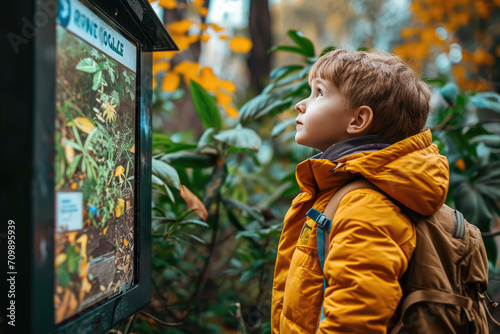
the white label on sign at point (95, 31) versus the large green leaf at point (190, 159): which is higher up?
the white label on sign at point (95, 31)

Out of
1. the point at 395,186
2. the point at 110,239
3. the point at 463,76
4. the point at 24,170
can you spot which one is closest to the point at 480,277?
the point at 395,186

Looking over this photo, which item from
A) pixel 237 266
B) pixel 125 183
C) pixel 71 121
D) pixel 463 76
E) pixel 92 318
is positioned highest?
pixel 463 76

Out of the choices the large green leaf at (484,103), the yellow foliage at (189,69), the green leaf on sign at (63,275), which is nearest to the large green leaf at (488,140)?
the large green leaf at (484,103)

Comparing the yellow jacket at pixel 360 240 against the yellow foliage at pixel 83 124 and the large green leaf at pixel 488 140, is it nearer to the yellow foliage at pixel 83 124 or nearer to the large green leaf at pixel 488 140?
the yellow foliage at pixel 83 124

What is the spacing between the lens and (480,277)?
2.77ft

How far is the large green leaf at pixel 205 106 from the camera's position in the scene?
169 centimetres

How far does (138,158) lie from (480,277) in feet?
2.87

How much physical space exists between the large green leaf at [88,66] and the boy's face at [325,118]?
527mm

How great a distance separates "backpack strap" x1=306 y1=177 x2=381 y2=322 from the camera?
847 millimetres

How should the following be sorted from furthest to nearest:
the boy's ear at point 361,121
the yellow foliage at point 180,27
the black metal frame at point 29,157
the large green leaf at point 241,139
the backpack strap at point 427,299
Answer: the yellow foliage at point 180,27
the large green leaf at point 241,139
the boy's ear at point 361,121
the backpack strap at point 427,299
the black metal frame at point 29,157

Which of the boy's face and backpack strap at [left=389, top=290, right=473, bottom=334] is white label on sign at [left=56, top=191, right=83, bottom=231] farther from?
backpack strap at [left=389, top=290, right=473, bottom=334]

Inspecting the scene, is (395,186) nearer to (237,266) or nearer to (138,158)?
(138,158)

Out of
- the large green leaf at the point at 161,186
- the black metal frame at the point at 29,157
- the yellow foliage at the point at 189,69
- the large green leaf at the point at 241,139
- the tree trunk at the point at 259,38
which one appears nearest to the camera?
the black metal frame at the point at 29,157

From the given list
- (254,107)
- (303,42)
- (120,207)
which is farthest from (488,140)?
(120,207)
